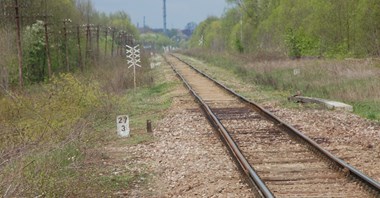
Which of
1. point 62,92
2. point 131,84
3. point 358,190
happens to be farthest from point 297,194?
point 131,84

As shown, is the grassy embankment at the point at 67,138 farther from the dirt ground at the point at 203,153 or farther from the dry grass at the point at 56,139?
the dirt ground at the point at 203,153

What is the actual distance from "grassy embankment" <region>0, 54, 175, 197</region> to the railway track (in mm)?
2166

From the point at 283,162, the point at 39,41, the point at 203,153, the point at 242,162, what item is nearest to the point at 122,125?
the point at 203,153

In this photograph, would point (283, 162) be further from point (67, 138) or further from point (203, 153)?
point (67, 138)

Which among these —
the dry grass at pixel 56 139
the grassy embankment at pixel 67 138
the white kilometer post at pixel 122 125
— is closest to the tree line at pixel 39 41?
the grassy embankment at pixel 67 138

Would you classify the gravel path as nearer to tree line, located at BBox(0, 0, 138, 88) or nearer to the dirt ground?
the dirt ground

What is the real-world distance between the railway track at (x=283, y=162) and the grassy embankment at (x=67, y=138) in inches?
85.3

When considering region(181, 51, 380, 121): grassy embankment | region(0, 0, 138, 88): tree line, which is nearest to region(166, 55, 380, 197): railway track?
region(181, 51, 380, 121): grassy embankment

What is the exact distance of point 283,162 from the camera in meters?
9.28

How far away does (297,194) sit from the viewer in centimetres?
735

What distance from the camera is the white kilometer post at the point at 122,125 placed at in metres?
12.6

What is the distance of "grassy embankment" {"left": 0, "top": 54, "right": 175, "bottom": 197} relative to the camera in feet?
24.8

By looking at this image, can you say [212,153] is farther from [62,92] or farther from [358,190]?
[62,92]

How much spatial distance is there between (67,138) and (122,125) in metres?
2.33
